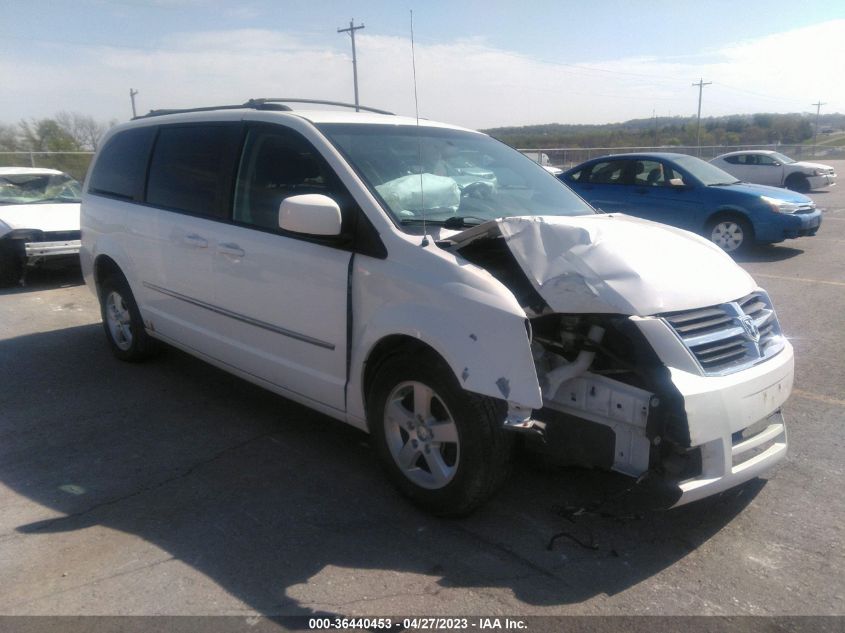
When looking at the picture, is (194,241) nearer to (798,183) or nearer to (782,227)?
(782,227)

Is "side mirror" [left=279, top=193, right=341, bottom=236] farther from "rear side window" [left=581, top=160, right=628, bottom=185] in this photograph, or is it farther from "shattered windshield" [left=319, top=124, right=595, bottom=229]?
"rear side window" [left=581, top=160, right=628, bottom=185]

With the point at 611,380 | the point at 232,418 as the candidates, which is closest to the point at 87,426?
the point at 232,418

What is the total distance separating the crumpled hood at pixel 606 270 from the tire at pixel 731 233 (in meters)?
8.17

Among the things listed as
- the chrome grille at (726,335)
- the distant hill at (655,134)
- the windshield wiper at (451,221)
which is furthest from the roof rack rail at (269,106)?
the distant hill at (655,134)

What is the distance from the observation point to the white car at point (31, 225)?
898cm

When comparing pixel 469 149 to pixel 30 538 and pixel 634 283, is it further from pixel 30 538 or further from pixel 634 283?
pixel 30 538

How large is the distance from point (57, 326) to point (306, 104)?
171 inches

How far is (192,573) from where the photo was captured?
3.07 m

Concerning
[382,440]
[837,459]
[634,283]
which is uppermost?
[634,283]

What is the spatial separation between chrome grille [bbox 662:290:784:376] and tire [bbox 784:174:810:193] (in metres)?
20.5

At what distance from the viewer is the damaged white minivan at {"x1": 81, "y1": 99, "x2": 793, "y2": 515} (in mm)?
3049

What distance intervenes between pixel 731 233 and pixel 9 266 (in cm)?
1050

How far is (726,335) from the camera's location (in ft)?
10.7

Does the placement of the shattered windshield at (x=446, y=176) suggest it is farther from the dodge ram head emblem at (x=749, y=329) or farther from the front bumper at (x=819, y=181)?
the front bumper at (x=819, y=181)
